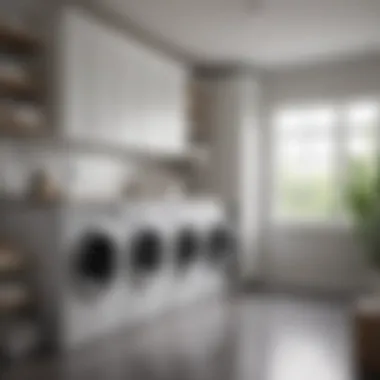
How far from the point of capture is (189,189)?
632 cm

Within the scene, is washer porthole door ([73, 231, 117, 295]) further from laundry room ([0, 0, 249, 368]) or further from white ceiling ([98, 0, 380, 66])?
white ceiling ([98, 0, 380, 66])

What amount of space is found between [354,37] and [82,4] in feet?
8.39

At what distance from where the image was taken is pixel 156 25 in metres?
4.79

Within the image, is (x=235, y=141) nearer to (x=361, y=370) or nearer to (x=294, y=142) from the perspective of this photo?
(x=294, y=142)

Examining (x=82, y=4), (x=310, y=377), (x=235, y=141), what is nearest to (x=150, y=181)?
(x=235, y=141)

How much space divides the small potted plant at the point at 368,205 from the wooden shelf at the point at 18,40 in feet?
10.2

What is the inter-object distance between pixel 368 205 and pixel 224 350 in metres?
2.18

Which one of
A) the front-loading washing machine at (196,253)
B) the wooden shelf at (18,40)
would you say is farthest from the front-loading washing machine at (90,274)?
the wooden shelf at (18,40)

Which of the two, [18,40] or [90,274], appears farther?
[18,40]

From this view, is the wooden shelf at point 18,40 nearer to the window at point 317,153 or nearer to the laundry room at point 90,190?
the laundry room at point 90,190

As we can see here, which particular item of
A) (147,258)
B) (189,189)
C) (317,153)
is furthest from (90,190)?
(317,153)

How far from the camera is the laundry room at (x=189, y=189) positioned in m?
3.50

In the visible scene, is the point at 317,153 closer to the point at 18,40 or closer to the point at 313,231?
the point at 313,231

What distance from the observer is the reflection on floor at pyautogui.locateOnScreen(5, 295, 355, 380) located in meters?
3.05
